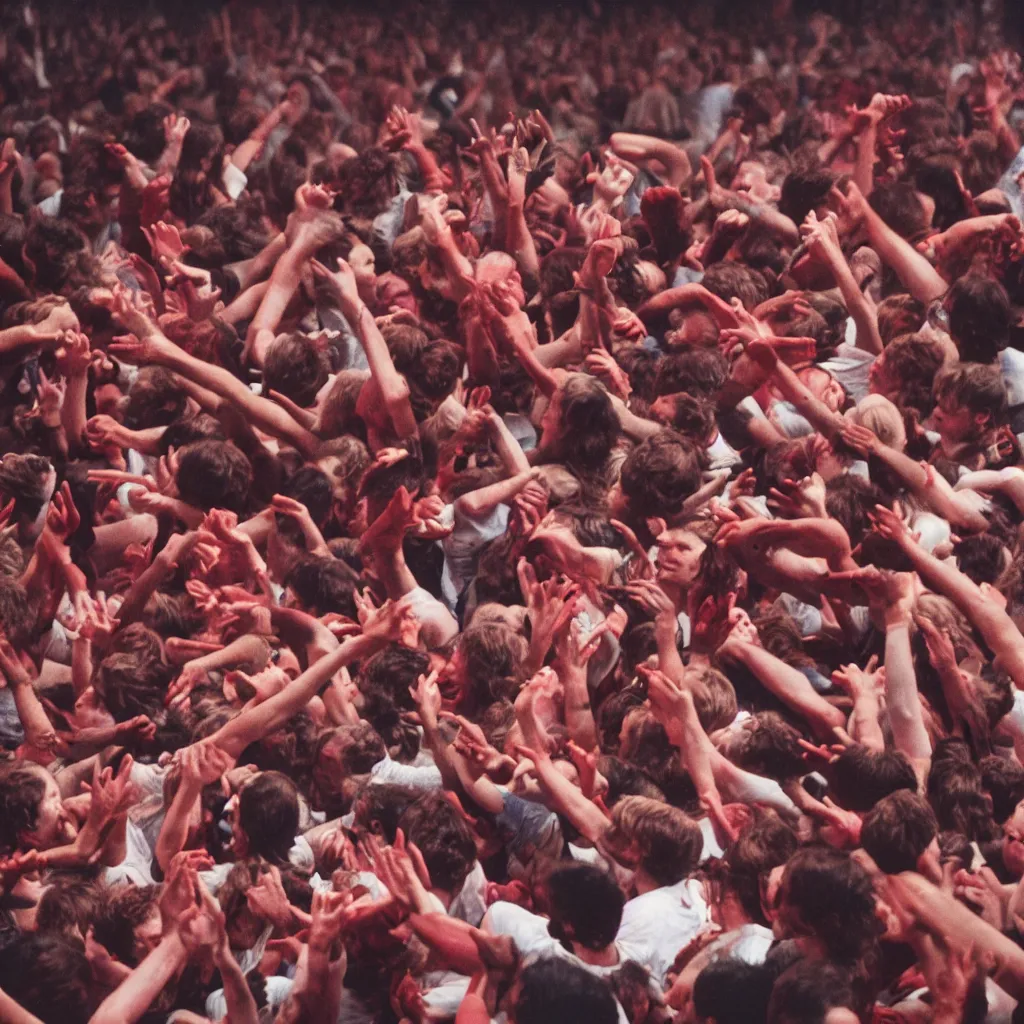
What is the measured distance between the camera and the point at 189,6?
1198cm

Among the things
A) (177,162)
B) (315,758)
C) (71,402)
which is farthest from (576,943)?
(177,162)

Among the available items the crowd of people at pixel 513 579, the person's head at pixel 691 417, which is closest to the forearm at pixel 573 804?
the crowd of people at pixel 513 579

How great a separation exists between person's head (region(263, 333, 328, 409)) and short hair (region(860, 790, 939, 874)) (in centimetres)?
260

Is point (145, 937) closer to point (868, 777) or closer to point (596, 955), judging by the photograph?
point (596, 955)

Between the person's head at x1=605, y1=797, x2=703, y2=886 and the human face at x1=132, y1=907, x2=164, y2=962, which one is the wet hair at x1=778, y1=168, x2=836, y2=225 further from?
the human face at x1=132, y1=907, x2=164, y2=962

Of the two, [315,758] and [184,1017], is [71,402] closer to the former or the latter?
[315,758]

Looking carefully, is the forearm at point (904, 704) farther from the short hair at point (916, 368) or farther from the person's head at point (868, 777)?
the short hair at point (916, 368)

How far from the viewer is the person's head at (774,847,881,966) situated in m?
3.66

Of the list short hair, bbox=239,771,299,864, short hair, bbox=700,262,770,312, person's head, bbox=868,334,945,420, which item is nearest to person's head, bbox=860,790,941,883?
short hair, bbox=239,771,299,864

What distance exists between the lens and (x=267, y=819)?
4066mm

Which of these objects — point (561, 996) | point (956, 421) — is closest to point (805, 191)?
point (956, 421)

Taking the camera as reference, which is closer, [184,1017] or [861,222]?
[184,1017]

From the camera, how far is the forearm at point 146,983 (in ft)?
12.2

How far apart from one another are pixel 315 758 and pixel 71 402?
1.76 meters
